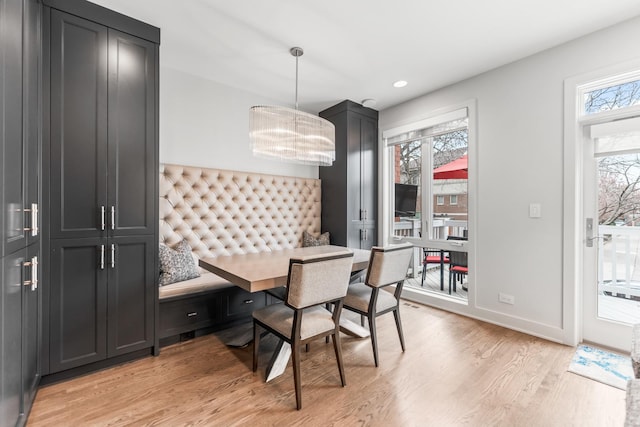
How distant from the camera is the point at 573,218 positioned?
7.98 ft

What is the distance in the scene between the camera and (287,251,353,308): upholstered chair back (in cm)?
168

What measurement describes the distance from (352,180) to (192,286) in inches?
91.4

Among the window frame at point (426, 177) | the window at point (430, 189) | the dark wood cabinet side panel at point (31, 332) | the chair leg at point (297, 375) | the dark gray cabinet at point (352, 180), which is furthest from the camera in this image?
the dark gray cabinet at point (352, 180)

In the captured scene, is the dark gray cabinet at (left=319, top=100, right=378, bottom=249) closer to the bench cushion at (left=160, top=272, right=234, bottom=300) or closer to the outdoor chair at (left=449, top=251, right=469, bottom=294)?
the outdoor chair at (left=449, top=251, right=469, bottom=294)

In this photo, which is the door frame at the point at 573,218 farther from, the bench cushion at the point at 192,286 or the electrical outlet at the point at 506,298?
the bench cushion at the point at 192,286

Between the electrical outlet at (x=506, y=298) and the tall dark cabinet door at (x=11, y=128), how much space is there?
11.8 ft

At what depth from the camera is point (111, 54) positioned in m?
2.07

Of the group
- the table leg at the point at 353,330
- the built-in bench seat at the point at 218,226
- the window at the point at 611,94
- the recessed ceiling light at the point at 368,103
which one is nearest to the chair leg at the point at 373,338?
the table leg at the point at 353,330

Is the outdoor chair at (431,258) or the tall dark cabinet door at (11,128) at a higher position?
the tall dark cabinet door at (11,128)

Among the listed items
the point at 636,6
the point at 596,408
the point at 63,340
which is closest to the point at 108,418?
the point at 63,340

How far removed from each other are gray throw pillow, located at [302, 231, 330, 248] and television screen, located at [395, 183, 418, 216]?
3.63ft

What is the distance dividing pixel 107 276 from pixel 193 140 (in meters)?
1.62

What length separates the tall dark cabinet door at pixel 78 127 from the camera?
188cm

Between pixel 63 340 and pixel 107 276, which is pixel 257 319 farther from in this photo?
pixel 63 340
